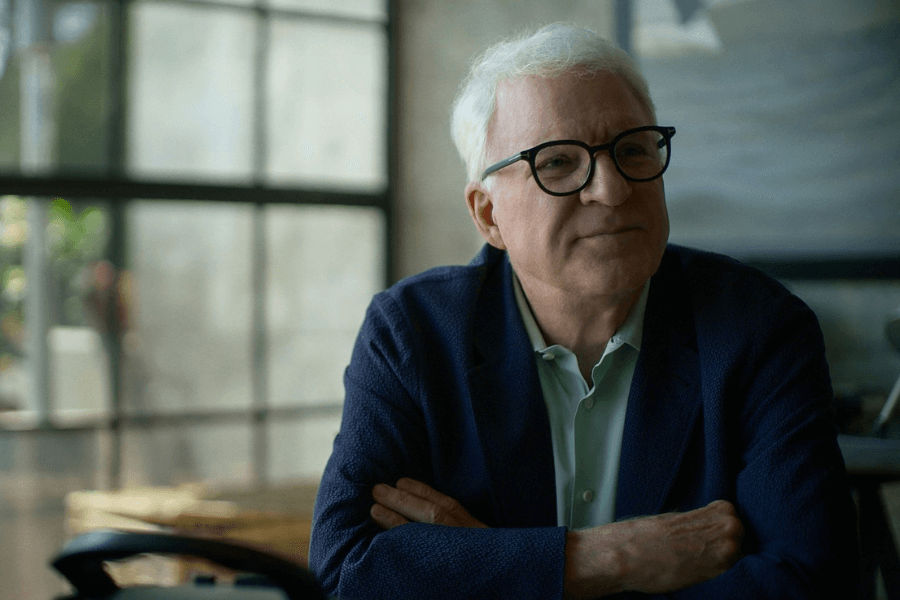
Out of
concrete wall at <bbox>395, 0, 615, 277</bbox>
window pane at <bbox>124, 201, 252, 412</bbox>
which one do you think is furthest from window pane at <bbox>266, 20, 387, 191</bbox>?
window pane at <bbox>124, 201, 252, 412</bbox>

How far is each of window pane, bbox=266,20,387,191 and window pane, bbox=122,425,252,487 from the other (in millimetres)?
1280

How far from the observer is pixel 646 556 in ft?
3.36

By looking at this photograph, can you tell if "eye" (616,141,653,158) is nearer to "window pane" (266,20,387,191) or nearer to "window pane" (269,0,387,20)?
"window pane" (266,20,387,191)

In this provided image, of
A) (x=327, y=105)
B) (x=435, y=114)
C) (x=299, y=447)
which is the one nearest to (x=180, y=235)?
(x=327, y=105)

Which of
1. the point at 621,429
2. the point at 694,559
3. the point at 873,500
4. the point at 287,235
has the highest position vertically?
the point at 287,235

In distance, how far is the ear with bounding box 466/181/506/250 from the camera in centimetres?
132

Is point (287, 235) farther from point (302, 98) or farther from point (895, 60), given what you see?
point (895, 60)

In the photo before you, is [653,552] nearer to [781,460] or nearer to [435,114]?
[781,460]

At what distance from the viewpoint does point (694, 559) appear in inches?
40.6

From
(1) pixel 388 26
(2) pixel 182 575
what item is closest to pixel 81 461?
(2) pixel 182 575

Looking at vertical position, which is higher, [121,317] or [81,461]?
[121,317]

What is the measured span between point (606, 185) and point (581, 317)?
241 mm

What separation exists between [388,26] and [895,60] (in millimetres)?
2373

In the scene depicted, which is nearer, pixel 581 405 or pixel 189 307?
pixel 581 405
